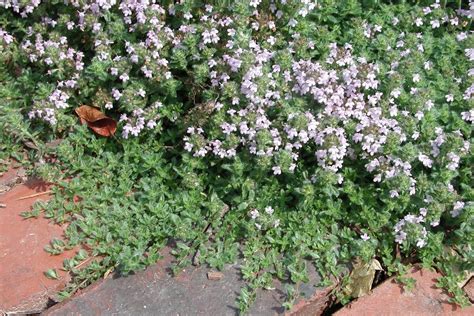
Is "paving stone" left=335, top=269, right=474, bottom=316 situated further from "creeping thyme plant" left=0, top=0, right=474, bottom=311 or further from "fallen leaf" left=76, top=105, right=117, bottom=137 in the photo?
"fallen leaf" left=76, top=105, right=117, bottom=137

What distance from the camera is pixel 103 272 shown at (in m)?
3.76

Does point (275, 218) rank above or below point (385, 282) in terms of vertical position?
above

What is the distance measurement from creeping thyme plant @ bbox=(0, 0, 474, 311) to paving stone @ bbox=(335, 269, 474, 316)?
8 centimetres

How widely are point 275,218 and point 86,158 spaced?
1.40 metres

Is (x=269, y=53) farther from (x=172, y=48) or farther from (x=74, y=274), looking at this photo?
(x=74, y=274)

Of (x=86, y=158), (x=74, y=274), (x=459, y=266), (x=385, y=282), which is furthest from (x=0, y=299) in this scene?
(x=459, y=266)

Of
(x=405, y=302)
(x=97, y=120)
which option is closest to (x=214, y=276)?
(x=405, y=302)

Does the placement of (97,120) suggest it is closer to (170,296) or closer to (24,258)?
(24,258)

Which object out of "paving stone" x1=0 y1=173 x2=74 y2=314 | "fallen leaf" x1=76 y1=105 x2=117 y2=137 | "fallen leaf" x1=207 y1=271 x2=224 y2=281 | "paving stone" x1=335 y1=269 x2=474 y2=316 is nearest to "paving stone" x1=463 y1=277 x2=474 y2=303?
"paving stone" x1=335 y1=269 x2=474 y2=316

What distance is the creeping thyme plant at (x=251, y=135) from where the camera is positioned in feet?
12.3

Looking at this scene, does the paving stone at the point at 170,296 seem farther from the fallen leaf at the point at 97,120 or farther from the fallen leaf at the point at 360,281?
the fallen leaf at the point at 97,120

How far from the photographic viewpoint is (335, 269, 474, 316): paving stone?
3590mm

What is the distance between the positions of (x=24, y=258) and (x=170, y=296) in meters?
0.98

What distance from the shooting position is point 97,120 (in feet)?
14.4
